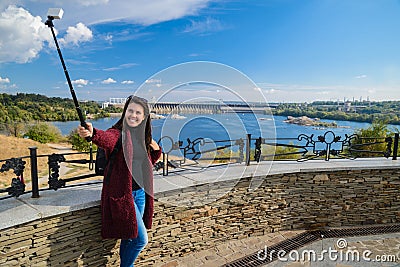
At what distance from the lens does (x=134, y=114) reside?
2160 mm

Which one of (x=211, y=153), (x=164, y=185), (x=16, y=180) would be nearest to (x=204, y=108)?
(x=164, y=185)

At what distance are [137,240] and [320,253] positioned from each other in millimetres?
2481

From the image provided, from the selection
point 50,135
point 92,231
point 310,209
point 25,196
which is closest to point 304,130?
point 310,209

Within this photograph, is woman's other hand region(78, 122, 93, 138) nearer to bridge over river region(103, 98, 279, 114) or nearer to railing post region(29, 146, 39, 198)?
bridge over river region(103, 98, 279, 114)

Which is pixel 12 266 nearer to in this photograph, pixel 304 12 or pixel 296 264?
pixel 296 264

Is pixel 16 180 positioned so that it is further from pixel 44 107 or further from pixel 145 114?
pixel 44 107

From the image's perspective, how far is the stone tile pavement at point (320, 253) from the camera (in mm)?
3230

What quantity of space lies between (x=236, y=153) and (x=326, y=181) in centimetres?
144

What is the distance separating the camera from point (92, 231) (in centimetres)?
258

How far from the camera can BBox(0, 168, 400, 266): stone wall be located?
2.29 meters

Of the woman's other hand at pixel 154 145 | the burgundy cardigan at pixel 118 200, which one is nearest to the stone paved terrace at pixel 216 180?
the burgundy cardigan at pixel 118 200

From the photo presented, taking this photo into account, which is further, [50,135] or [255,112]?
[50,135]

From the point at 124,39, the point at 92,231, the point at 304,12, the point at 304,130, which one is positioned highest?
the point at 304,12

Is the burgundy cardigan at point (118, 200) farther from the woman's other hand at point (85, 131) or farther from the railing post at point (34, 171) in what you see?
the railing post at point (34, 171)
